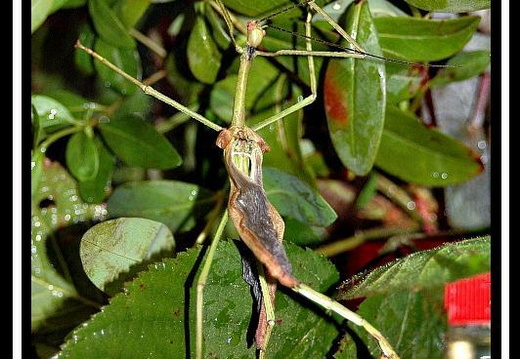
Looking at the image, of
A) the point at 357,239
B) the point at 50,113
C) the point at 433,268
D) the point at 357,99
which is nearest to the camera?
the point at 433,268

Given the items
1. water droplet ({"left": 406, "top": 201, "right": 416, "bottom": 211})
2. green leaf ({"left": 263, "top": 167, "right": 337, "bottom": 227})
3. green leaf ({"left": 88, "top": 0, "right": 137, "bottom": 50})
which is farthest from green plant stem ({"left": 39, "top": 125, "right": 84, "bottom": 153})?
water droplet ({"left": 406, "top": 201, "right": 416, "bottom": 211})

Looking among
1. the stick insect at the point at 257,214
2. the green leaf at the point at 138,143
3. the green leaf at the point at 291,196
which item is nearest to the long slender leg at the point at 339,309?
the stick insect at the point at 257,214

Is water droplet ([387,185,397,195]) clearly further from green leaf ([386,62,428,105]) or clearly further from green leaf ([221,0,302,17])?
green leaf ([221,0,302,17])

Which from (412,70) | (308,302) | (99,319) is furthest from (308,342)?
(412,70)

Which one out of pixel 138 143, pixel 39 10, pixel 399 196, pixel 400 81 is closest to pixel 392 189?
pixel 399 196

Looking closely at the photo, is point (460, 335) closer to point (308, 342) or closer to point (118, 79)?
point (308, 342)

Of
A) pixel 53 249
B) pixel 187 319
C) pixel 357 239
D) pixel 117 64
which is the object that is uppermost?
pixel 117 64

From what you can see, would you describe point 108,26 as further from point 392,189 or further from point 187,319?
point 392,189
